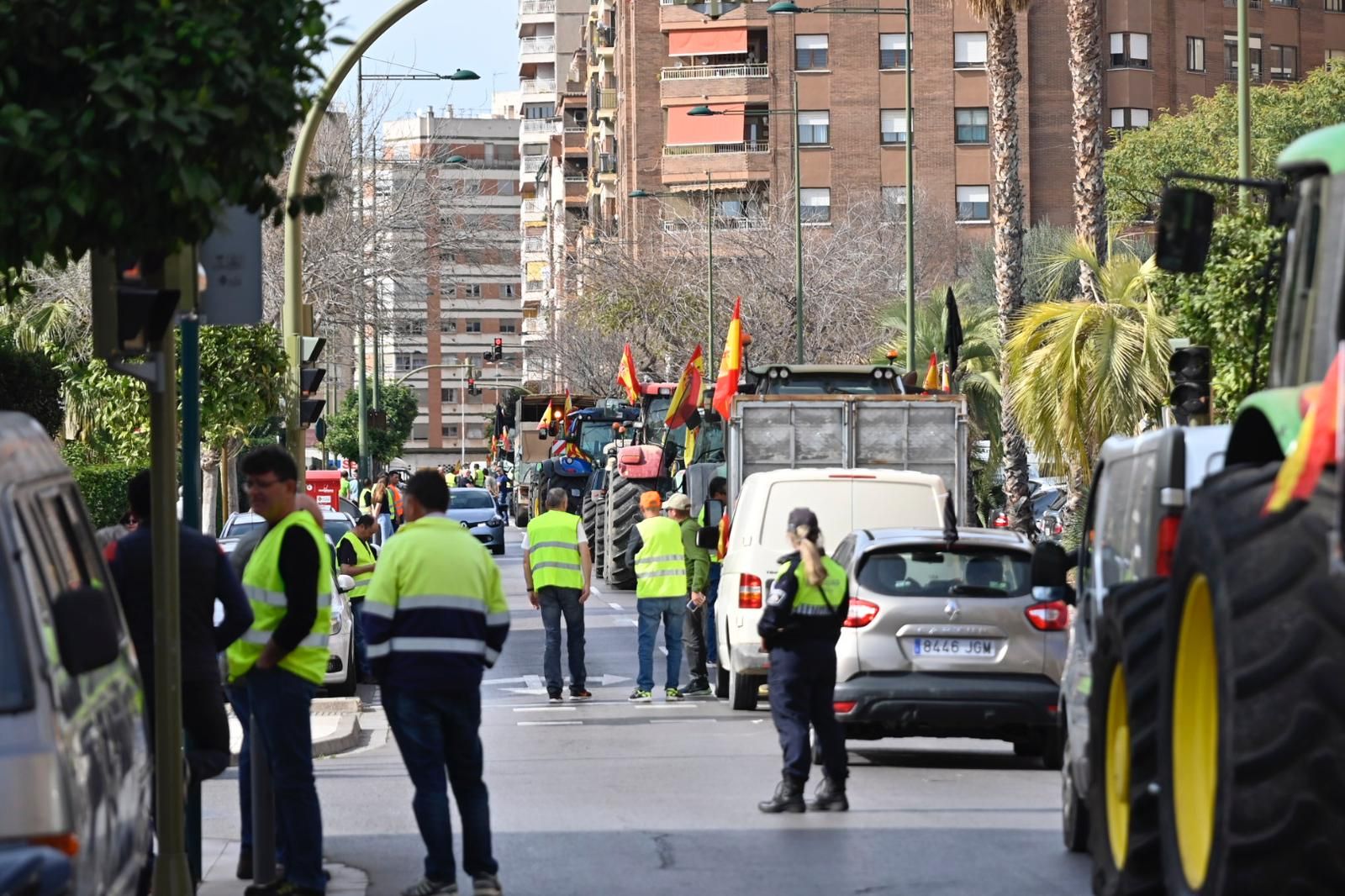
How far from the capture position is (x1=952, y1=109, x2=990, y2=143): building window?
262 feet

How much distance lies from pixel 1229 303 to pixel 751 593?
6.31m

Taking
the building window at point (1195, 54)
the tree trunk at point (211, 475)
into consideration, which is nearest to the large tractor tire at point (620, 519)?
the tree trunk at point (211, 475)

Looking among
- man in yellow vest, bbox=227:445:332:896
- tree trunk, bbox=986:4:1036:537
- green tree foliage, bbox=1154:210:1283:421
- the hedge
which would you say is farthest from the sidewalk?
tree trunk, bbox=986:4:1036:537

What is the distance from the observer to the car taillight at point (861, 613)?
581 inches

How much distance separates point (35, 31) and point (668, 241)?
59.8 m

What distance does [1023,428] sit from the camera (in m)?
26.5

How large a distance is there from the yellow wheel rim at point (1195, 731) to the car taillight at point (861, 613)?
326 inches

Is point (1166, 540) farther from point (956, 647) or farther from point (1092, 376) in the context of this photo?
point (1092, 376)

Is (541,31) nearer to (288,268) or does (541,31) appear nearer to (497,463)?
(497,463)

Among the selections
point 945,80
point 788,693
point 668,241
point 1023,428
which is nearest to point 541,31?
point 945,80

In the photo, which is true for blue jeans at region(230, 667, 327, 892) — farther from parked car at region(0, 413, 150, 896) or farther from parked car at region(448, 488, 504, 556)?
parked car at region(448, 488, 504, 556)

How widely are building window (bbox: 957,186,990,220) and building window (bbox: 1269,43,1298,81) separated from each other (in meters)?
12.8

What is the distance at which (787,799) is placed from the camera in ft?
41.9

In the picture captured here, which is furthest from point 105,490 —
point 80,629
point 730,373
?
point 80,629
